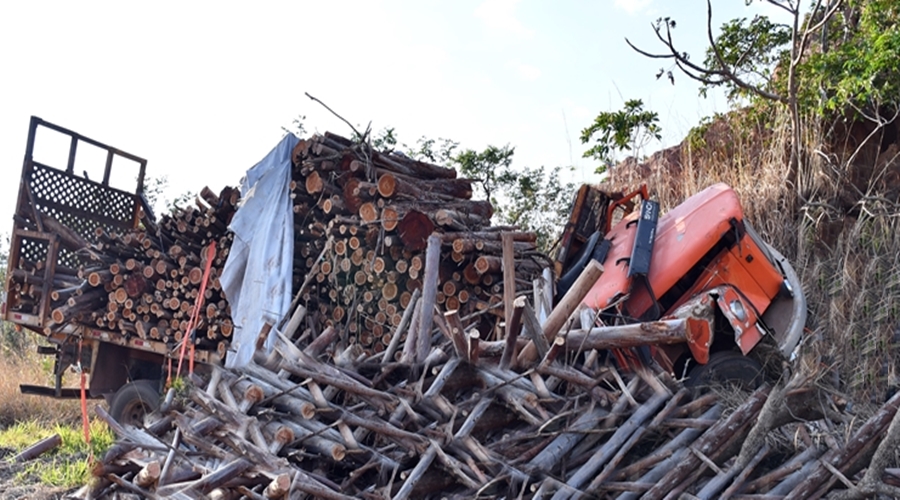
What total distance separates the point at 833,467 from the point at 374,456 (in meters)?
2.03

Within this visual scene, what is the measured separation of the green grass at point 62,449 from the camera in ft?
18.2

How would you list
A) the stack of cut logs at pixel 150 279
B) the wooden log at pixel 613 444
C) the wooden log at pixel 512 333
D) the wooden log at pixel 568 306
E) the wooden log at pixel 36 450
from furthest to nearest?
the stack of cut logs at pixel 150 279 → the wooden log at pixel 36 450 → the wooden log at pixel 568 306 → the wooden log at pixel 512 333 → the wooden log at pixel 613 444

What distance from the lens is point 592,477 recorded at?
328 cm

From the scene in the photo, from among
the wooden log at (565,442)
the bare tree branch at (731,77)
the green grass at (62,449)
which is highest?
the bare tree branch at (731,77)

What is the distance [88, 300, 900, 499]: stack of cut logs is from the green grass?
1334mm

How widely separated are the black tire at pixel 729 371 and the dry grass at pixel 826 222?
1.45ft

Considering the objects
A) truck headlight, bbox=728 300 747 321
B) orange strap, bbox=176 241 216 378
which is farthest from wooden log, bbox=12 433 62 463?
truck headlight, bbox=728 300 747 321

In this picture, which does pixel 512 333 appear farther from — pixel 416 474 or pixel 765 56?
pixel 765 56

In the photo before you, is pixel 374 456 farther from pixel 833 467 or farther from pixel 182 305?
pixel 182 305

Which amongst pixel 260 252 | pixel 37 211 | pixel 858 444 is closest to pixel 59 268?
pixel 37 211

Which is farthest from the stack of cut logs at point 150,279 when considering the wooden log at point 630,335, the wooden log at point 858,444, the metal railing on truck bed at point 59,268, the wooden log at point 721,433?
the wooden log at point 858,444

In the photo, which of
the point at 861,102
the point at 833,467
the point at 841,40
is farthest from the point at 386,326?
the point at 841,40

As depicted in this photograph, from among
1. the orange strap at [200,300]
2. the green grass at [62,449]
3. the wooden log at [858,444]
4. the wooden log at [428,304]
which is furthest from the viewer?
the orange strap at [200,300]

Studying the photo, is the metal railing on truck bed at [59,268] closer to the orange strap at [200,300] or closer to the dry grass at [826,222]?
the orange strap at [200,300]
